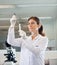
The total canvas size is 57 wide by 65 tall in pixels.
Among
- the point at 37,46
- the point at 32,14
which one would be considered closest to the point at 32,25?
the point at 37,46

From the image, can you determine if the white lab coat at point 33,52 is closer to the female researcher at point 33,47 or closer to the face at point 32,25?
the female researcher at point 33,47

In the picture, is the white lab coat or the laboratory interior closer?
the white lab coat

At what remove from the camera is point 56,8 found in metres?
3.39

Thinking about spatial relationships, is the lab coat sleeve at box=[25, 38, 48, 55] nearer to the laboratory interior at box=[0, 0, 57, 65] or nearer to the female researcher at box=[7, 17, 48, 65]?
the female researcher at box=[7, 17, 48, 65]

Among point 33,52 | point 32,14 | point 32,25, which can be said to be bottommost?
point 33,52

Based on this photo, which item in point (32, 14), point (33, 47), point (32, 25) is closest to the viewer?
point (33, 47)

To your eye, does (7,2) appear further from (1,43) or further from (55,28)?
(55,28)

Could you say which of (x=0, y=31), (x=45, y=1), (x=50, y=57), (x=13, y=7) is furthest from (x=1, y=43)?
(x=45, y=1)

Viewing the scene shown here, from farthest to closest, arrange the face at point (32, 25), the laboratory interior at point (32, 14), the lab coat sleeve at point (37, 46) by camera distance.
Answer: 1. the laboratory interior at point (32, 14)
2. the face at point (32, 25)
3. the lab coat sleeve at point (37, 46)

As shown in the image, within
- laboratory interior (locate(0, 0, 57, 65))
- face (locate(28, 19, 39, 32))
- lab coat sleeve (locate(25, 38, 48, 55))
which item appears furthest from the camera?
laboratory interior (locate(0, 0, 57, 65))

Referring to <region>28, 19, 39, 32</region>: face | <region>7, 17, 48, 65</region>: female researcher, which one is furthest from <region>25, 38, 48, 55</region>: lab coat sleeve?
<region>28, 19, 39, 32</region>: face

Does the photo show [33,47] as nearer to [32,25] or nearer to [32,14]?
[32,25]

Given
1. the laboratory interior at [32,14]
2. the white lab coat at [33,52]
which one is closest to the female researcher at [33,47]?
the white lab coat at [33,52]

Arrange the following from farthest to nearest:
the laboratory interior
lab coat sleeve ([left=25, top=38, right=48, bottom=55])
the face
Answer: the laboratory interior → the face → lab coat sleeve ([left=25, top=38, right=48, bottom=55])
